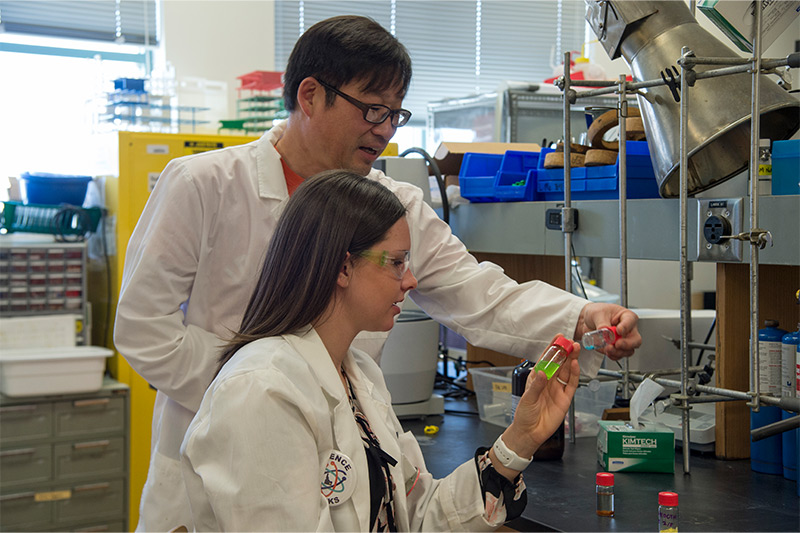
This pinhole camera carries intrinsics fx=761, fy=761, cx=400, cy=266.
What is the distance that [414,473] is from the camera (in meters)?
1.30

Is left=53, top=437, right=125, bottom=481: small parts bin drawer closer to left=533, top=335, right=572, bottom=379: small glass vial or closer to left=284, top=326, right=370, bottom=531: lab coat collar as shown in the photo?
left=284, top=326, right=370, bottom=531: lab coat collar

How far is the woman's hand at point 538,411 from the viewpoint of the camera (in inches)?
45.6

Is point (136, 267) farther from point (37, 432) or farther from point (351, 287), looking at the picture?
point (37, 432)

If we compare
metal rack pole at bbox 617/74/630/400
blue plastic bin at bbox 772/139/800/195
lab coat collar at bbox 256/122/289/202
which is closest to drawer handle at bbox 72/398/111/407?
lab coat collar at bbox 256/122/289/202

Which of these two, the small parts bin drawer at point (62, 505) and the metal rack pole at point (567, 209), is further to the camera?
the small parts bin drawer at point (62, 505)

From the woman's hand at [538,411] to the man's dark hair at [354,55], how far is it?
62cm

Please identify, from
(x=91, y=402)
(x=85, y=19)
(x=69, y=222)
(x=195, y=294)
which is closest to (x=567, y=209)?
(x=195, y=294)

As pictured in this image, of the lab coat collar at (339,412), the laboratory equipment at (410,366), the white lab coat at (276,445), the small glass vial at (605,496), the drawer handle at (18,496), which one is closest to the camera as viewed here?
the white lab coat at (276,445)

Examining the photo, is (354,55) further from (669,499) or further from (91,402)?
(91,402)

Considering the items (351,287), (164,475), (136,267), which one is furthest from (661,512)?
(136,267)

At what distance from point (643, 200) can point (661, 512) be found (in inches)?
27.8

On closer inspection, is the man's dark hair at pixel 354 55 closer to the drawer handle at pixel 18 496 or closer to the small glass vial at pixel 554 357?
the small glass vial at pixel 554 357

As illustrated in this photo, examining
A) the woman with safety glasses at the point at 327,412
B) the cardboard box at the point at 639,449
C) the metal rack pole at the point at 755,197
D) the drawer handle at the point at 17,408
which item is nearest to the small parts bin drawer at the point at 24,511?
the drawer handle at the point at 17,408

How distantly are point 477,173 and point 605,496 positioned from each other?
1291 mm
